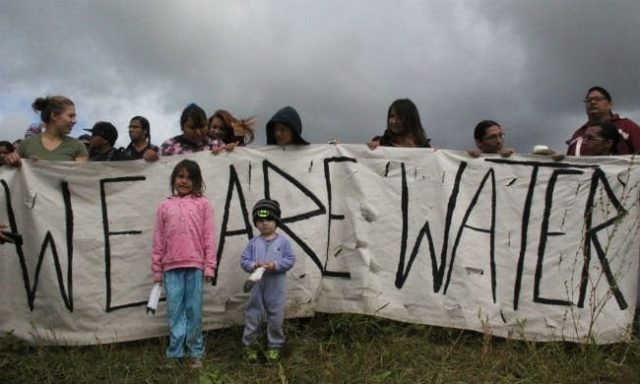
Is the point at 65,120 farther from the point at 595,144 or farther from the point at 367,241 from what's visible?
the point at 595,144

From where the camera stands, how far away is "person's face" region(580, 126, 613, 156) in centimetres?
463

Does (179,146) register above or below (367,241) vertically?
above

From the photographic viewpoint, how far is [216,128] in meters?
5.23

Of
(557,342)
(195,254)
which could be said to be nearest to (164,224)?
(195,254)

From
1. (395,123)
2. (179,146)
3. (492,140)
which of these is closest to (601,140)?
(492,140)

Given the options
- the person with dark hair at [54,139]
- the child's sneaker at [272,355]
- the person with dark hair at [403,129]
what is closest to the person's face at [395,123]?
the person with dark hair at [403,129]

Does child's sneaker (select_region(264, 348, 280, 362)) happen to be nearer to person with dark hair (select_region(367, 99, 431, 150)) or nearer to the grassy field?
the grassy field

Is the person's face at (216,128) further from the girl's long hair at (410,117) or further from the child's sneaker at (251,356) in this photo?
the child's sneaker at (251,356)

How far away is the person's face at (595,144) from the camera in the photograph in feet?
15.2

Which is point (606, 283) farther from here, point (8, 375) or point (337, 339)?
point (8, 375)

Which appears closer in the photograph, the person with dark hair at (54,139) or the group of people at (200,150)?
the group of people at (200,150)

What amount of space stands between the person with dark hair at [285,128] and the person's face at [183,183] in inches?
36.3

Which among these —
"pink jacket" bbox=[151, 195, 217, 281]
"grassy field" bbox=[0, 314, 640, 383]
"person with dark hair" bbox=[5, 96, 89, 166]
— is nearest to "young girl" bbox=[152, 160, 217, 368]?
"pink jacket" bbox=[151, 195, 217, 281]

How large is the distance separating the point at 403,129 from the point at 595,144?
1570mm
